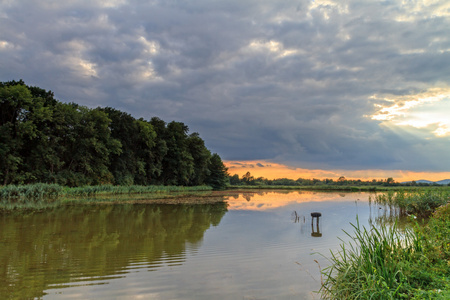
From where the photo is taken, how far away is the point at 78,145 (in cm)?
3706

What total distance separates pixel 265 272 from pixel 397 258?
2.63 metres

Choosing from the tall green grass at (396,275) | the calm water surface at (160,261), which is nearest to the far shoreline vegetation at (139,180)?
the tall green grass at (396,275)

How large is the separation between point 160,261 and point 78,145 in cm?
3624

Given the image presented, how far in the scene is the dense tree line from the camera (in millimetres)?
29078

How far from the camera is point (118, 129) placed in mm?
45344

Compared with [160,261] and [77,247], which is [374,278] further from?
[77,247]

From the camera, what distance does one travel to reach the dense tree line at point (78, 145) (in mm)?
29078

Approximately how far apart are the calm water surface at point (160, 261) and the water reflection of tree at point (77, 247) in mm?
21

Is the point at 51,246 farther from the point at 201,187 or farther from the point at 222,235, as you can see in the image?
the point at 201,187

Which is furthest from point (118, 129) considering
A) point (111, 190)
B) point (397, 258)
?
point (397, 258)

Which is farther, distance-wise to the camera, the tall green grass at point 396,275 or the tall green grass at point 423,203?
the tall green grass at point 423,203

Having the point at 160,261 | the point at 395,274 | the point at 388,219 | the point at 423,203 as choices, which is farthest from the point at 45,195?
the point at 423,203

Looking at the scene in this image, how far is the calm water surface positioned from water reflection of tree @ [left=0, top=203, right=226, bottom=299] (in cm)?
2

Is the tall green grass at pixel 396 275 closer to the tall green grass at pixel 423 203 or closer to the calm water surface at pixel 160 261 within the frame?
the calm water surface at pixel 160 261
